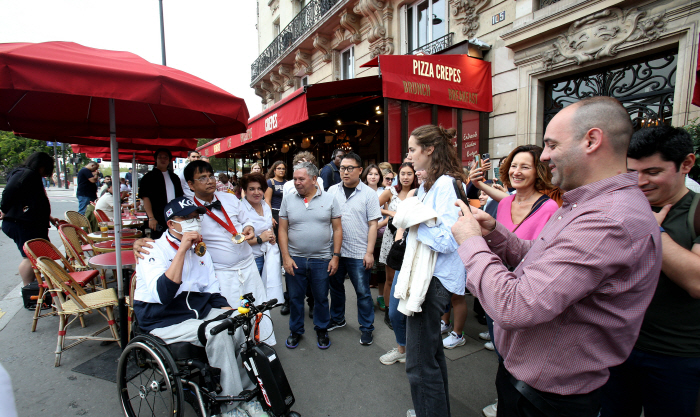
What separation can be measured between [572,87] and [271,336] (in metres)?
7.14

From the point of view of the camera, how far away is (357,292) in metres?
3.72

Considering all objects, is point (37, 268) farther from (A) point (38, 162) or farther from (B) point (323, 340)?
(B) point (323, 340)

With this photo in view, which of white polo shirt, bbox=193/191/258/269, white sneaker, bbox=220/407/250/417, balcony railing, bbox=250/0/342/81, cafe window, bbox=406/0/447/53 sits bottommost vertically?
white sneaker, bbox=220/407/250/417

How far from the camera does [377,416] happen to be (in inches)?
100

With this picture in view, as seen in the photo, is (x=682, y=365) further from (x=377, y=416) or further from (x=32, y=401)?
(x=32, y=401)

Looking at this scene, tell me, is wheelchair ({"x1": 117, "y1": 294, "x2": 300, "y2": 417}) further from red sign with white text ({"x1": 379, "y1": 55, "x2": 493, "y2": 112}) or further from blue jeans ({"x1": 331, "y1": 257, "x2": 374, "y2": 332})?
red sign with white text ({"x1": 379, "y1": 55, "x2": 493, "y2": 112})

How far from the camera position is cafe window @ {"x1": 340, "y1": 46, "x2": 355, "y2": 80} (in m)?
12.1

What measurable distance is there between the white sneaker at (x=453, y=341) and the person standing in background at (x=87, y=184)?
9.53 metres

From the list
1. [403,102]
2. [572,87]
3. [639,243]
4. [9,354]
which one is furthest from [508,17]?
[9,354]

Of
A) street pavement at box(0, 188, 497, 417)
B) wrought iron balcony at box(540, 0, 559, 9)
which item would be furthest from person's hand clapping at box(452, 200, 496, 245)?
wrought iron balcony at box(540, 0, 559, 9)

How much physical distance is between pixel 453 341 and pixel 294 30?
14.8m

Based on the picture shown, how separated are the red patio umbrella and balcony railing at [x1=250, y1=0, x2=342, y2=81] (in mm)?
9294

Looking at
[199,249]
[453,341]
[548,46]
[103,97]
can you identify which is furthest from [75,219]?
[548,46]

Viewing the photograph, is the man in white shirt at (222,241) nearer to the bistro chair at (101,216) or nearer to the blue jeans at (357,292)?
the blue jeans at (357,292)
